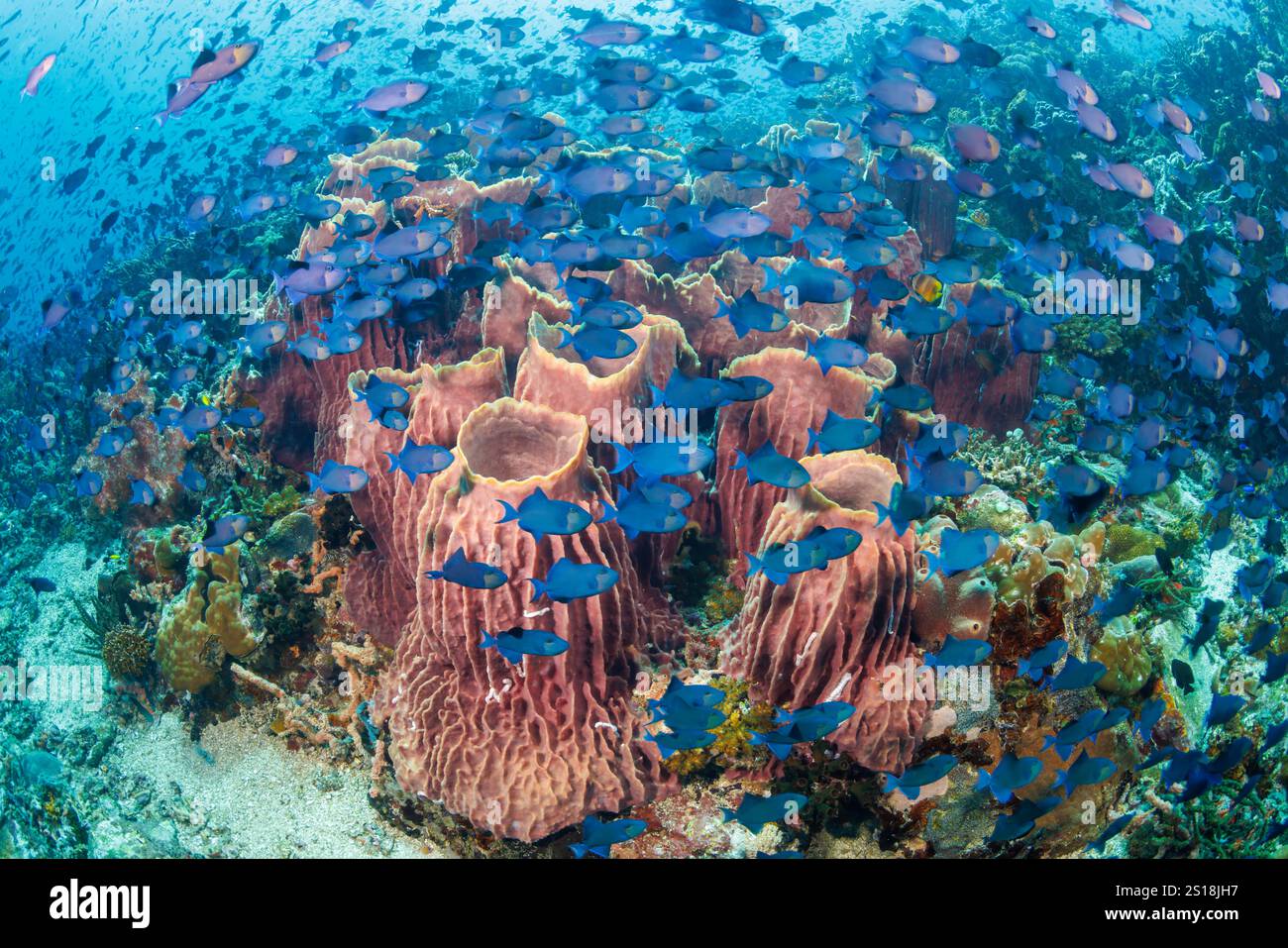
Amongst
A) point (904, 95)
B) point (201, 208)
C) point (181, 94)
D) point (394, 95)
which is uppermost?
point (181, 94)

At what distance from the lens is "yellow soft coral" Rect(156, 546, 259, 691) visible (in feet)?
19.0

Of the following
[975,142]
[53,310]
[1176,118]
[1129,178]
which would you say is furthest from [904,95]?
[53,310]

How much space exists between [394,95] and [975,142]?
5.48m

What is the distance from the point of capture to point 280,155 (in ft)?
27.8

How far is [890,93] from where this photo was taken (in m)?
6.34

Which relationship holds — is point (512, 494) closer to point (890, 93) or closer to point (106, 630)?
point (890, 93)

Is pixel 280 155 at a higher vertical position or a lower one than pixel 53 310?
higher

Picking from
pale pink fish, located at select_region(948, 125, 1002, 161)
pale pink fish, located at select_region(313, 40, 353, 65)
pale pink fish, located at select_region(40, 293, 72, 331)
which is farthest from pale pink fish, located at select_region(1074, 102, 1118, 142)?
pale pink fish, located at select_region(40, 293, 72, 331)

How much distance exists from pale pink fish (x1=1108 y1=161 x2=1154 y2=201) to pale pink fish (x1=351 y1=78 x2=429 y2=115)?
6.72 metres

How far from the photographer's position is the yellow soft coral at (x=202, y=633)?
5793 mm

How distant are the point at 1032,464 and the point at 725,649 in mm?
4203

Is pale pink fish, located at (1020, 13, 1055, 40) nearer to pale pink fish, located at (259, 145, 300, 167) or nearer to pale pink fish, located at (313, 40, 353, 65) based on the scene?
pale pink fish, located at (313, 40, 353, 65)

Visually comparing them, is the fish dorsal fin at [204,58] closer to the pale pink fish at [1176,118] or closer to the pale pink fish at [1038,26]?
the pale pink fish at [1038,26]

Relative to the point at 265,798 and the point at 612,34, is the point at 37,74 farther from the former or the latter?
the point at 265,798
